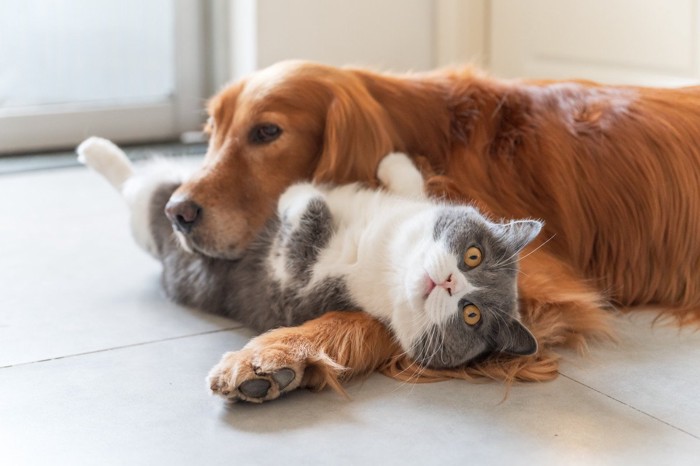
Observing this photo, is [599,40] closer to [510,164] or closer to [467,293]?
[510,164]

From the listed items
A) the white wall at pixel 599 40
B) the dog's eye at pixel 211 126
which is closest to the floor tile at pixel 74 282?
the dog's eye at pixel 211 126

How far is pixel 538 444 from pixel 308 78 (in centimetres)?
96

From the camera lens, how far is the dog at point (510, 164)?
2.07 metres

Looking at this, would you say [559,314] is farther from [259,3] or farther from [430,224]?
[259,3]

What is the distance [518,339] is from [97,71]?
8.89ft

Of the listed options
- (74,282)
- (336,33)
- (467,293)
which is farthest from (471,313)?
(336,33)

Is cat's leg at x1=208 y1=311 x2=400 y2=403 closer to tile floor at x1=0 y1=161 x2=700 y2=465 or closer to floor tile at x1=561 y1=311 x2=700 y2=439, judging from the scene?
tile floor at x1=0 y1=161 x2=700 y2=465

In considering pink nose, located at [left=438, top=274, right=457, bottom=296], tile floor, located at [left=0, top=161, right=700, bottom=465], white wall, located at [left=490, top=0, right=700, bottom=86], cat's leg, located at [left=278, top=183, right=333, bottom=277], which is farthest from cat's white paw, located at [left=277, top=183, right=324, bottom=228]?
white wall, located at [left=490, top=0, right=700, bottom=86]

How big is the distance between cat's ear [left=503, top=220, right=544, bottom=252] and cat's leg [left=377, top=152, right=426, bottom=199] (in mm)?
336

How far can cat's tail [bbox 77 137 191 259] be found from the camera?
7.38ft

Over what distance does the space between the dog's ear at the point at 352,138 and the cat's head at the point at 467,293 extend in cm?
40

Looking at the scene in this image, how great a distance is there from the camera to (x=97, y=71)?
395cm

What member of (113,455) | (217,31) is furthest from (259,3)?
(113,455)

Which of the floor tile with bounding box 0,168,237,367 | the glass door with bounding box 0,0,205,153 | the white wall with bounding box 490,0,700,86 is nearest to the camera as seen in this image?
the floor tile with bounding box 0,168,237,367
